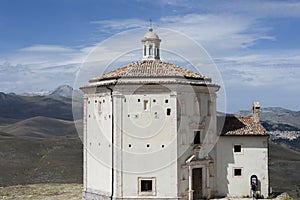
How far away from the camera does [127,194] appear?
92.7 feet

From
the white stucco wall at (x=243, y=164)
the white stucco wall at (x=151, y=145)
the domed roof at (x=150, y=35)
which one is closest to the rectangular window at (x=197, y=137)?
the white stucco wall at (x=243, y=164)

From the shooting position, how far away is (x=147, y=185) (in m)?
28.6

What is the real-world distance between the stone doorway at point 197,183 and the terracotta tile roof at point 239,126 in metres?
3.29

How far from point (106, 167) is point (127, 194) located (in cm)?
232

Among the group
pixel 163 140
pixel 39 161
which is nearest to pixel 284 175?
pixel 163 140

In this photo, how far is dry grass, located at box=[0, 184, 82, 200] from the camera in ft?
113

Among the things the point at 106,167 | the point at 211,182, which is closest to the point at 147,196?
the point at 106,167

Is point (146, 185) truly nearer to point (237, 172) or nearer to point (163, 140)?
point (163, 140)

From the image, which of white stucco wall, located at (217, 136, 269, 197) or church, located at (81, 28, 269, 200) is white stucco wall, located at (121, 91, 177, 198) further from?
white stucco wall, located at (217, 136, 269, 197)

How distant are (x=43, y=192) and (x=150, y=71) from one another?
15.4 m

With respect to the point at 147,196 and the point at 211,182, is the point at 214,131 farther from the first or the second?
the point at 147,196

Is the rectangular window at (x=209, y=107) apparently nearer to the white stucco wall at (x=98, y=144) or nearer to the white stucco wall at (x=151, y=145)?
the white stucco wall at (x=151, y=145)

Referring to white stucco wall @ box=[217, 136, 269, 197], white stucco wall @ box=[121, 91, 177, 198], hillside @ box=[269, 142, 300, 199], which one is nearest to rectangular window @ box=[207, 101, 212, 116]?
white stucco wall @ box=[217, 136, 269, 197]

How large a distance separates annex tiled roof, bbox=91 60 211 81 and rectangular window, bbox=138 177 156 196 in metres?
6.52
